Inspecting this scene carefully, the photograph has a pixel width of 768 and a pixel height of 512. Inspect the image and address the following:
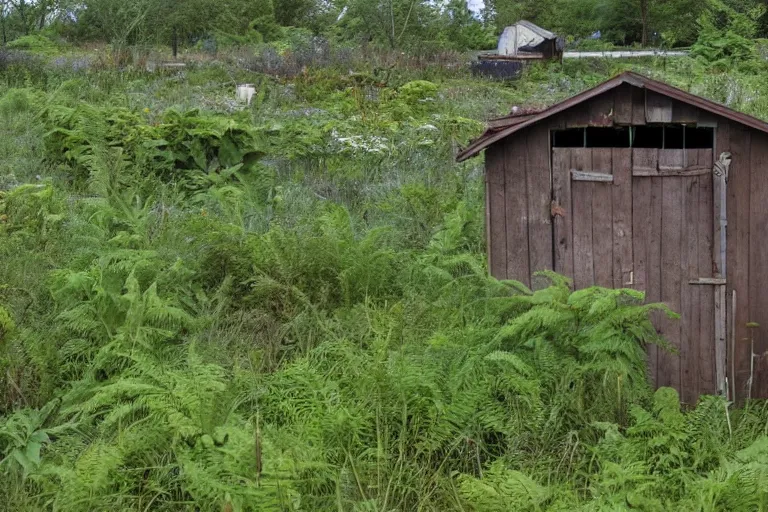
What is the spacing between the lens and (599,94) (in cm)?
626

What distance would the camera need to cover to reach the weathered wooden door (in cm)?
616

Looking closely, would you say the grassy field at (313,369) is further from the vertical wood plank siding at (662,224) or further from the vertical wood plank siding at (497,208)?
the vertical wood plank siding at (662,224)

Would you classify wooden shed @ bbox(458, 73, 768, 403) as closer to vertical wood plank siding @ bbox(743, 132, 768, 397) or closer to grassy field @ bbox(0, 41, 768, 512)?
vertical wood plank siding @ bbox(743, 132, 768, 397)

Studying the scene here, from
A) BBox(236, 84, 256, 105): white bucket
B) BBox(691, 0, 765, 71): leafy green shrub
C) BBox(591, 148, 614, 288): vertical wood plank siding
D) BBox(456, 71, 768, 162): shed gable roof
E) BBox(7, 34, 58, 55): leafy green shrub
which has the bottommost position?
BBox(591, 148, 614, 288): vertical wood plank siding

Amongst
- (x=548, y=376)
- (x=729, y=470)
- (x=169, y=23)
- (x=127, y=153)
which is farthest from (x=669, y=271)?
(x=169, y=23)

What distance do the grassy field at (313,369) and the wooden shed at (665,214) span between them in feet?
1.01

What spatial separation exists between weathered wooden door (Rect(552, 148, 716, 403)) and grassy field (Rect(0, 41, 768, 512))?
29 centimetres

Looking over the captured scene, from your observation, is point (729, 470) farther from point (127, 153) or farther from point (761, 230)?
point (127, 153)

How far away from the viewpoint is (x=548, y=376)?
5.84m

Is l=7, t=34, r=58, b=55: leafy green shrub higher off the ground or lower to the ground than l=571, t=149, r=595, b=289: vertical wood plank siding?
higher

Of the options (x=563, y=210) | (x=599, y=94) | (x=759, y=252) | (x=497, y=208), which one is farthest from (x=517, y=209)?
(x=759, y=252)

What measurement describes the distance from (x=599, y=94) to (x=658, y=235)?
107 cm

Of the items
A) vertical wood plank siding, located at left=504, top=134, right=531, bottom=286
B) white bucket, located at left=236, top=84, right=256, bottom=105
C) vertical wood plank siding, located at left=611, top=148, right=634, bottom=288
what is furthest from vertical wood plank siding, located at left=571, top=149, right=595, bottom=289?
white bucket, located at left=236, top=84, right=256, bottom=105

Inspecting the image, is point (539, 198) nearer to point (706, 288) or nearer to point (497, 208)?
point (497, 208)
